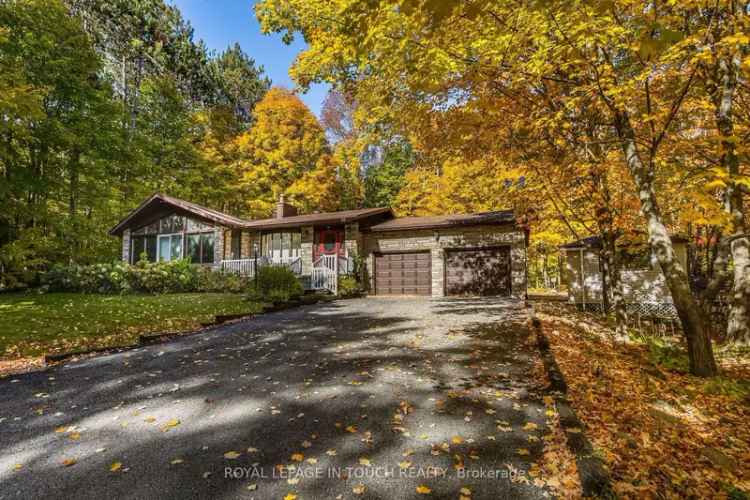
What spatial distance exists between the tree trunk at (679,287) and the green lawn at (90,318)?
9.17 m

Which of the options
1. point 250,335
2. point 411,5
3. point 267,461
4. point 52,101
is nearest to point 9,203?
point 52,101

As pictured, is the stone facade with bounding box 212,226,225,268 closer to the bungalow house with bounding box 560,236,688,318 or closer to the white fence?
the white fence

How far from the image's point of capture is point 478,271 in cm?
1491

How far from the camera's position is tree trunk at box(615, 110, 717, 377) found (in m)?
4.74

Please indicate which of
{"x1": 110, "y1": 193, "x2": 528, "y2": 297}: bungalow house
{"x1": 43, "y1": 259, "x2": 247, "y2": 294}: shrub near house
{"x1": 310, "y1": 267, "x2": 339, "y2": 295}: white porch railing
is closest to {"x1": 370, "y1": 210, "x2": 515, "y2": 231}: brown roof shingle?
{"x1": 110, "y1": 193, "x2": 528, "y2": 297}: bungalow house

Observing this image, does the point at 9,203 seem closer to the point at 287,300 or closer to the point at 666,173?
the point at 287,300

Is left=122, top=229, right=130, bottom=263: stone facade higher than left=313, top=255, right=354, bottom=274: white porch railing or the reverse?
higher

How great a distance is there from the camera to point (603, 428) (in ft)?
10.6

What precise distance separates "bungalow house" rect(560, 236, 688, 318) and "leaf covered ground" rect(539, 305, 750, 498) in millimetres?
6048

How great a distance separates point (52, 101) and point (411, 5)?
794 inches

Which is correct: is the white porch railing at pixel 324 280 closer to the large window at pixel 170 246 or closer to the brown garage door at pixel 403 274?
the brown garage door at pixel 403 274

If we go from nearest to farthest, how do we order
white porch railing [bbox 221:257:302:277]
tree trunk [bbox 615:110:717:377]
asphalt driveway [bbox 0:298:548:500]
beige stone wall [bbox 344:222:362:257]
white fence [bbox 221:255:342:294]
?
asphalt driveway [bbox 0:298:548:500] → tree trunk [bbox 615:110:717:377] → white fence [bbox 221:255:342:294] → white porch railing [bbox 221:257:302:277] → beige stone wall [bbox 344:222:362:257]

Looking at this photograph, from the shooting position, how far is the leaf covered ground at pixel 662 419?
2.52 meters

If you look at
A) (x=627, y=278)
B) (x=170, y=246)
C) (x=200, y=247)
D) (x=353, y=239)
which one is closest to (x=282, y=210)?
(x=200, y=247)
